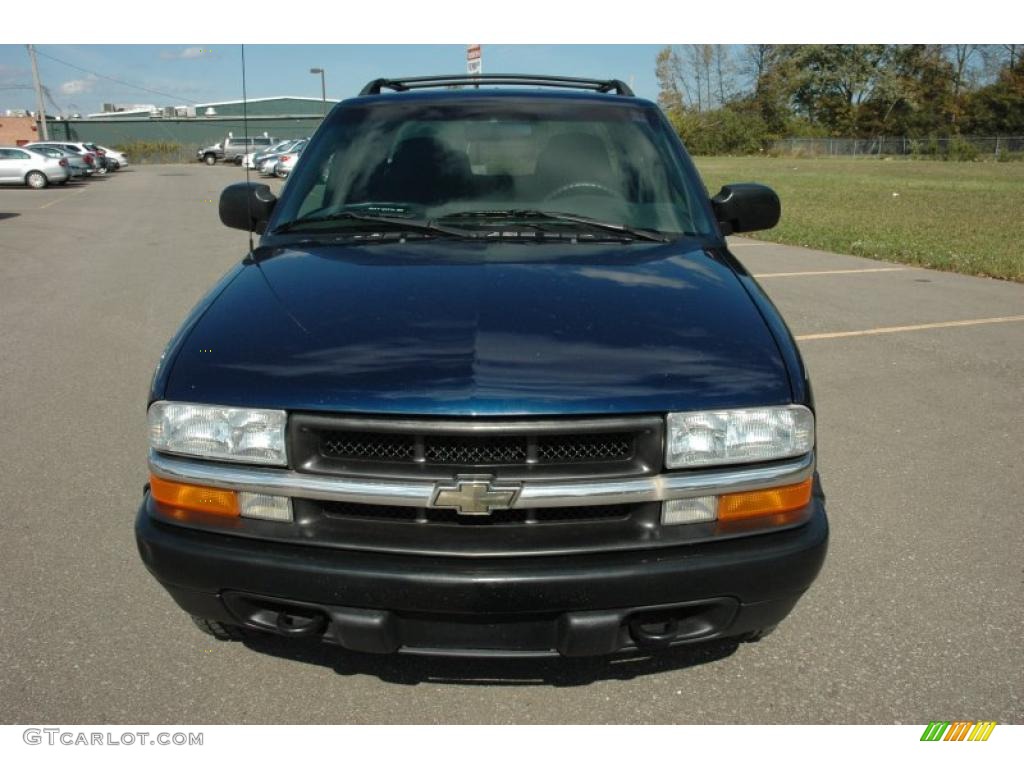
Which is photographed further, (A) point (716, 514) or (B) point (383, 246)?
(B) point (383, 246)

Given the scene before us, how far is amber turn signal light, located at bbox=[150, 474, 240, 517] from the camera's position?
7.52 ft

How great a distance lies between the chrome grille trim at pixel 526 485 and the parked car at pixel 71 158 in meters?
34.8

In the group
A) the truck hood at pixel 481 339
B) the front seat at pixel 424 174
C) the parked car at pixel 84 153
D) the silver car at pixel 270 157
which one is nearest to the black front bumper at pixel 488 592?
the truck hood at pixel 481 339

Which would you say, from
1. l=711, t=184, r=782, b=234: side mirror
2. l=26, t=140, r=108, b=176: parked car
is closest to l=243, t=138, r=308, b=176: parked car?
l=26, t=140, r=108, b=176: parked car

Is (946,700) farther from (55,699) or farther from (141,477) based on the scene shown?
(141,477)

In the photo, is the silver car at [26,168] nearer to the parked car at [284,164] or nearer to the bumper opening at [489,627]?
the parked car at [284,164]

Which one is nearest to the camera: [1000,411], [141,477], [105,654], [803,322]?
[105,654]

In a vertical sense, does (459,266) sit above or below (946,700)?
above

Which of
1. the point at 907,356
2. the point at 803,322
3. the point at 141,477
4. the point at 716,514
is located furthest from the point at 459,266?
the point at 803,322

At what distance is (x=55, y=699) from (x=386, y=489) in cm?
132
